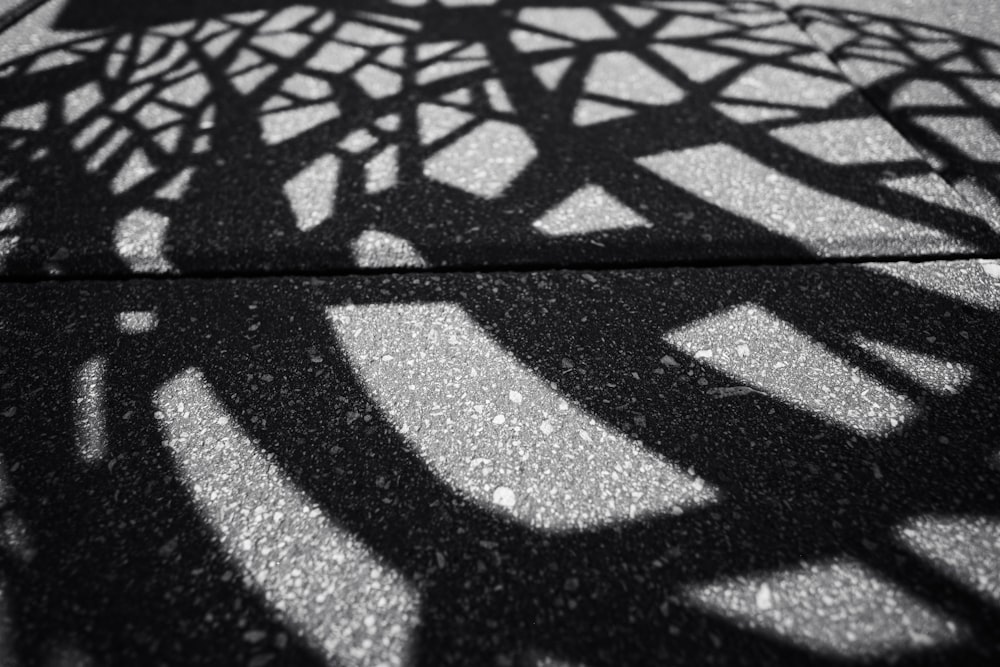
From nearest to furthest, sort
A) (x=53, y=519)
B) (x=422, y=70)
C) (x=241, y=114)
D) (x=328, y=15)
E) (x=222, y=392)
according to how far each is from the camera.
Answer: (x=53, y=519), (x=222, y=392), (x=241, y=114), (x=422, y=70), (x=328, y=15)

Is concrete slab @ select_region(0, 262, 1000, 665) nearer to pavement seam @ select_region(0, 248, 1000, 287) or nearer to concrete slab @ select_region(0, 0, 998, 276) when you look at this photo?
pavement seam @ select_region(0, 248, 1000, 287)

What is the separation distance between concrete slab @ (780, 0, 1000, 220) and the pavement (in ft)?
0.09

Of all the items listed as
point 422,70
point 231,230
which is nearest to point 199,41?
point 422,70

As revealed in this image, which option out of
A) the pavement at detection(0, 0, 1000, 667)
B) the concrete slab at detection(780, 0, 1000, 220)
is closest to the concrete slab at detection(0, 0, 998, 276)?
the pavement at detection(0, 0, 1000, 667)

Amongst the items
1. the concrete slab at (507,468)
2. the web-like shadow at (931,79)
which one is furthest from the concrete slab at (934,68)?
the concrete slab at (507,468)

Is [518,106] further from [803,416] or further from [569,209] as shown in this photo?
[803,416]

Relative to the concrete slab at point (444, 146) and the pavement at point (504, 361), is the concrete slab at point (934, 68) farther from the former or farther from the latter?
the concrete slab at point (444, 146)

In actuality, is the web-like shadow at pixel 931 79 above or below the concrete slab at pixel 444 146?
above

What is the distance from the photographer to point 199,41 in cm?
326

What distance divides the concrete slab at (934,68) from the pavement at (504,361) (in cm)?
3

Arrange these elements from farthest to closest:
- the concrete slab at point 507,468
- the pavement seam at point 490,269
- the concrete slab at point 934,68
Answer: the concrete slab at point 934,68 < the pavement seam at point 490,269 < the concrete slab at point 507,468

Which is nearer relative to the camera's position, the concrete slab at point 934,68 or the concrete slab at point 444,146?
the concrete slab at point 444,146

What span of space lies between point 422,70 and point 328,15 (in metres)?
0.97

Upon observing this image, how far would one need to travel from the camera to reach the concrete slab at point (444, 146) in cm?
206
